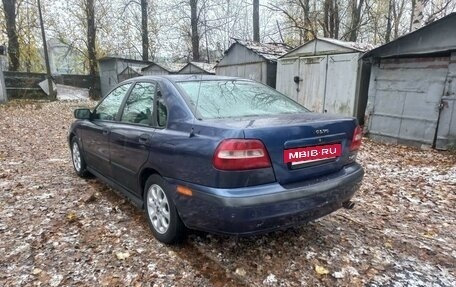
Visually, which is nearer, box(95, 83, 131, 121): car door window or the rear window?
the rear window

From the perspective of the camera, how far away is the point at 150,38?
1056 inches

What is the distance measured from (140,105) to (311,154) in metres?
1.84

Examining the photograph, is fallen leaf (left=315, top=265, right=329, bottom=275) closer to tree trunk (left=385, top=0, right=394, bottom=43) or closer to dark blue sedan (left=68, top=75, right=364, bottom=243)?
dark blue sedan (left=68, top=75, right=364, bottom=243)

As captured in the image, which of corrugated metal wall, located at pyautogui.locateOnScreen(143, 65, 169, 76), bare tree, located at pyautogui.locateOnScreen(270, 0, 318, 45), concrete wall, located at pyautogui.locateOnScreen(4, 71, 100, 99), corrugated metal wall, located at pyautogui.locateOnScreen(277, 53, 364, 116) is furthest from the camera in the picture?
corrugated metal wall, located at pyautogui.locateOnScreen(143, 65, 169, 76)

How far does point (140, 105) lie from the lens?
3314mm

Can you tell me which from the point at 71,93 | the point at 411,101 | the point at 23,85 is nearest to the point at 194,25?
the point at 71,93

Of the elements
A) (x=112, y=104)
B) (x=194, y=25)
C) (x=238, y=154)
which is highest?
(x=194, y=25)

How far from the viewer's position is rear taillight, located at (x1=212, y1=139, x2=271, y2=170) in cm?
222

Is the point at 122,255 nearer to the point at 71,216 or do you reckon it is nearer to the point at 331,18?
the point at 71,216

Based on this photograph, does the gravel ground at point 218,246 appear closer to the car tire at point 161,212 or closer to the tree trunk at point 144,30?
the car tire at point 161,212

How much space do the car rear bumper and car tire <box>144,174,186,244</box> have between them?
16 cm

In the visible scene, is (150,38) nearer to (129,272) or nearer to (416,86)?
(416,86)

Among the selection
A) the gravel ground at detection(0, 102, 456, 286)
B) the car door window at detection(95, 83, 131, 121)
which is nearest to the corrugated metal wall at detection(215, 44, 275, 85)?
the gravel ground at detection(0, 102, 456, 286)

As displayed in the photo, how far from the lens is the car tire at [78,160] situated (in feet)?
15.6
